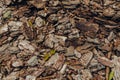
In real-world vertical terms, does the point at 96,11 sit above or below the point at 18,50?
above

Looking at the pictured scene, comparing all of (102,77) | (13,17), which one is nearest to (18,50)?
(13,17)

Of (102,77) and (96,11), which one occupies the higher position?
(96,11)

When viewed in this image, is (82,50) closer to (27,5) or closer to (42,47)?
(42,47)

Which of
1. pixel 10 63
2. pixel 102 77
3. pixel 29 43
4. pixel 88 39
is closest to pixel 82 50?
pixel 88 39

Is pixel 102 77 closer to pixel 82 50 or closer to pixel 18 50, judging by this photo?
pixel 82 50

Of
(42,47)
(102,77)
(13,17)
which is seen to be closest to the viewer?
(102,77)

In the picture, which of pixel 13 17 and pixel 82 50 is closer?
pixel 82 50

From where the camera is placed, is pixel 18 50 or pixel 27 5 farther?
pixel 27 5

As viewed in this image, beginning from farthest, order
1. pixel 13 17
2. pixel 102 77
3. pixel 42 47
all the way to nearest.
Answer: pixel 13 17
pixel 42 47
pixel 102 77

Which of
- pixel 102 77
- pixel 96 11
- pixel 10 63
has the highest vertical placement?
pixel 96 11
